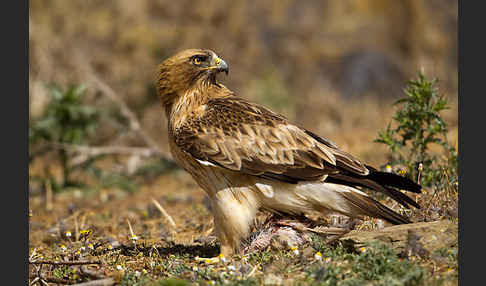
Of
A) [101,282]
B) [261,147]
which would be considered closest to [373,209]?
[261,147]

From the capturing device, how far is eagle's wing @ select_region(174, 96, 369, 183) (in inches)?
185

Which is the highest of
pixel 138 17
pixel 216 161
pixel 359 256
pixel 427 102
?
pixel 138 17

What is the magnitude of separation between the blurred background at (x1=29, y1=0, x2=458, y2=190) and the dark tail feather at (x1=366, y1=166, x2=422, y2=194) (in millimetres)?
3914

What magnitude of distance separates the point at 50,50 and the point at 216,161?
29.3 feet

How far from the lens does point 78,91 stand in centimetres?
908

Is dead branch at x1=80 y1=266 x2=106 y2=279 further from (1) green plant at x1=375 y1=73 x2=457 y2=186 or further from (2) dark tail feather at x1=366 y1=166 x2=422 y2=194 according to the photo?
(1) green plant at x1=375 y1=73 x2=457 y2=186

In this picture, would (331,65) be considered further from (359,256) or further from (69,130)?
(359,256)

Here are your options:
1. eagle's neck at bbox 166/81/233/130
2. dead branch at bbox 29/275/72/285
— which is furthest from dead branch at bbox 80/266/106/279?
eagle's neck at bbox 166/81/233/130

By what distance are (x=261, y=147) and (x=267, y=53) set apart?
1140cm

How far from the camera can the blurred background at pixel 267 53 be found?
38.3 feet

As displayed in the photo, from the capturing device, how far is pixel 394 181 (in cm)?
466

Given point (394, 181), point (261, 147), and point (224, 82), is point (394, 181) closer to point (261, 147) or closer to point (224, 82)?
point (261, 147)

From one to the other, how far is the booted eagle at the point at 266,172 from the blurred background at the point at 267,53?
3.99 metres

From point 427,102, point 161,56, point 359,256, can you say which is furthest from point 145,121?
point 359,256
